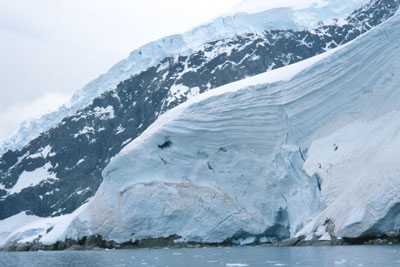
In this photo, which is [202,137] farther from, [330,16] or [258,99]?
[330,16]

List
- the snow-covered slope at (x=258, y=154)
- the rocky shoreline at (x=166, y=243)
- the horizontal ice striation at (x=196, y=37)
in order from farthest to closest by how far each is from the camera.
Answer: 1. the horizontal ice striation at (x=196, y=37)
2. the snow-covered slope at (x=258, y=154)
3. the rocky shoreline at (x=166, y=243)

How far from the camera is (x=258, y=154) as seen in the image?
4003 cm

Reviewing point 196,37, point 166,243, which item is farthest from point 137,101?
point 166,243

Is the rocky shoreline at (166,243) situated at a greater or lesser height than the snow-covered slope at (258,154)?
lesser

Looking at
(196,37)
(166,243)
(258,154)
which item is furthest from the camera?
(196,37)

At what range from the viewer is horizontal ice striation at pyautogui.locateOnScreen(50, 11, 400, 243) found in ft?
122

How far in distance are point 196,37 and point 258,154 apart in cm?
8183

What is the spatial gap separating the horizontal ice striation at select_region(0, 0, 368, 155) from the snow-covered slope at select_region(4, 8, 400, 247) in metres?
72.3

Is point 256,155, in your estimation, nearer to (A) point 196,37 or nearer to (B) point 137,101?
(B) point 137,101

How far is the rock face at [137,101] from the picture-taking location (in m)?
110

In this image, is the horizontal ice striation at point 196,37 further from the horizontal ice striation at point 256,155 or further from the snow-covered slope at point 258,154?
the snow-covered slope at point 258,154

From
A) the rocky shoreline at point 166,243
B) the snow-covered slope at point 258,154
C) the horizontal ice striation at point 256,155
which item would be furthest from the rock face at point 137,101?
the horizontal ice striation at point 256,155

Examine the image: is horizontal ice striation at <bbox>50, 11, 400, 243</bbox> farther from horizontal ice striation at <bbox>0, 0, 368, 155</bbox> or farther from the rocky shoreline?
horizontal ice striation at <bbox>0, 0, 368, 155</bbox>

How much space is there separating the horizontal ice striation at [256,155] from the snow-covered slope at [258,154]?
0.23 feet
